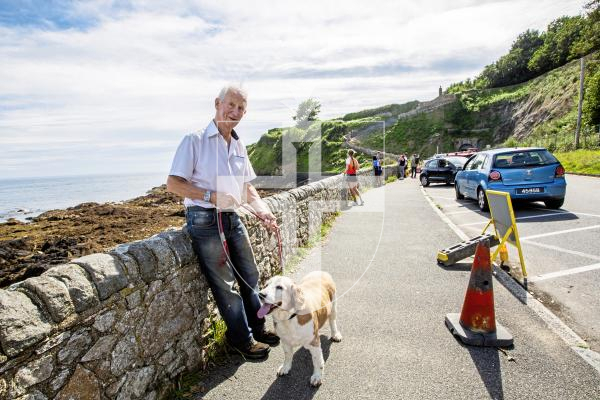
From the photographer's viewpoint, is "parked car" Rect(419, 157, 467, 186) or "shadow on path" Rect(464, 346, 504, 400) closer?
"shadow on path" Rect(464, 346, 504, 400)

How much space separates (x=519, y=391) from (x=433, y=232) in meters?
6.69

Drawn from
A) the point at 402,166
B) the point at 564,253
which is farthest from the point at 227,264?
the point at 402,166

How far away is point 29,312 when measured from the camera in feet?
7.18

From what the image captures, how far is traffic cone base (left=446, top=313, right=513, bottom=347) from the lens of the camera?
401cm

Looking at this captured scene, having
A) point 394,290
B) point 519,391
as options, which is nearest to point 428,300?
point 394,290

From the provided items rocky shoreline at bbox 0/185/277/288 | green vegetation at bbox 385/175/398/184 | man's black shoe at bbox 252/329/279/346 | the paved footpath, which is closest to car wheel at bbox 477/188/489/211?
the paved footpath

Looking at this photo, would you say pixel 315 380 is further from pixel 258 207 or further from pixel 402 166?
pixel 402 166

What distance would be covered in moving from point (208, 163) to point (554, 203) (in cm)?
1164

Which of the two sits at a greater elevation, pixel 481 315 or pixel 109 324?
pixel 109 324

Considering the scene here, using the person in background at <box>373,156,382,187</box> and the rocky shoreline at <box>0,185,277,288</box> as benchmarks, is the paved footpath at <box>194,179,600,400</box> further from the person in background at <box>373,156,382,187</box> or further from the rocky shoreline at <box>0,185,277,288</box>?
the person in background at <box>373,156,382,187</box>

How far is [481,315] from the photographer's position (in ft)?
13.8

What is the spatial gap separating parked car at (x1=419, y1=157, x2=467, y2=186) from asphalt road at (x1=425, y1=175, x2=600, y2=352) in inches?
378

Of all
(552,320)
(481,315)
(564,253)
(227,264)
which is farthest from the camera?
(564,253)

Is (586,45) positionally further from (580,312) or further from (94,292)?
(94,292)
